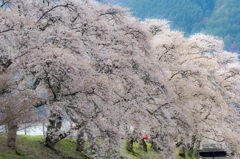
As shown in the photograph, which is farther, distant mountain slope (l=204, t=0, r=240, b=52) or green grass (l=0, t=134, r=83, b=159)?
distant mountain slope (l=204, t=0, r=240, b=52)

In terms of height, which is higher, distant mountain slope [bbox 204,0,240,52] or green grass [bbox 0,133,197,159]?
distant mountain slope [bbox 204,0,240,52]

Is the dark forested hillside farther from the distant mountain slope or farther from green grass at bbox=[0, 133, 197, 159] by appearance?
green grass at bbox=[0, 133, 197, 159]

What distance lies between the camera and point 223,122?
875 inches

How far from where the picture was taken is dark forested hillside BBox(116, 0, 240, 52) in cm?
10642

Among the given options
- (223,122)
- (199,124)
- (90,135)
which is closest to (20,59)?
(90,135)

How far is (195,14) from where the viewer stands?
122625 millimetres

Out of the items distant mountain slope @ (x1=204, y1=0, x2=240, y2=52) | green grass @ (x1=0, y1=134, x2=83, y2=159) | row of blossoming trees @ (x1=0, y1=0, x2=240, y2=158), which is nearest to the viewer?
row of blossoming trees @ (x1=0, y1=0, x2=240, y2=158)

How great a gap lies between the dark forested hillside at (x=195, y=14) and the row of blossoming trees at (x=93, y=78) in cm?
9199

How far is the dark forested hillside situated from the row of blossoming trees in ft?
302

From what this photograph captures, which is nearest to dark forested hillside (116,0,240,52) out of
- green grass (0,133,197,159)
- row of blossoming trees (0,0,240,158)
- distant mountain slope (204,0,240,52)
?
distant mountain slope (204,0,240,52)

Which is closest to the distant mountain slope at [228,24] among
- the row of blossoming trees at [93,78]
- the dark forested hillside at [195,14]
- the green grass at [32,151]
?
the dark forested hillside at [195,14]

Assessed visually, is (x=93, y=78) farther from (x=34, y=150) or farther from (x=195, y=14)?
(x=195, y=14)

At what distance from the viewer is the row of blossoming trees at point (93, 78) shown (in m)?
9.70

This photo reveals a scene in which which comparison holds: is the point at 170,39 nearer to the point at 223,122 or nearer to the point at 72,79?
the point at 223,122
